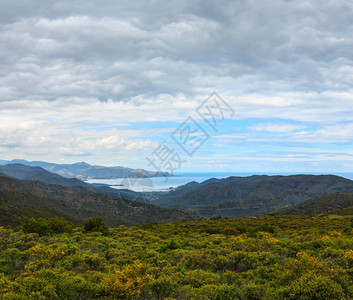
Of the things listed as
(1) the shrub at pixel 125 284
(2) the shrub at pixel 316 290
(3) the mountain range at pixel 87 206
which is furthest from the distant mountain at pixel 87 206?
(2) the shrub at pixel 316 290

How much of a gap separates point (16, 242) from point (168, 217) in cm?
8269

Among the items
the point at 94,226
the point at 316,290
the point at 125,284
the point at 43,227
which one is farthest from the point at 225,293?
the point at 94,226

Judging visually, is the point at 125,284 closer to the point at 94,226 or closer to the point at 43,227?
the point at 43,227

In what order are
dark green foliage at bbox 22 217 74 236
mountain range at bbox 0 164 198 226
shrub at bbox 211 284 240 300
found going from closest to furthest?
shrub at bbox 211 284 240 300
dark green foliage at bbox 22 217 74 236
mountain range at bbox 0 164 198 226

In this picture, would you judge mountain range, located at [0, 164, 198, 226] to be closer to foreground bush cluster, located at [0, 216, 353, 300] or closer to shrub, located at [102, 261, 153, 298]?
foreground bush cluster, located at [0, 216, 353, 300]

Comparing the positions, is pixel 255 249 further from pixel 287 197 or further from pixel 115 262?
pixel 287 197

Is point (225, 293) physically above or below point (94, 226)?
above

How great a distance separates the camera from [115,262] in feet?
37.7

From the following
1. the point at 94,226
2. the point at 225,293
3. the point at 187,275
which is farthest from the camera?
the point at 94,226

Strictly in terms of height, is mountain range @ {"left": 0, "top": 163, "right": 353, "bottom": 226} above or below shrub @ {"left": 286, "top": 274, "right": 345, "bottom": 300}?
below

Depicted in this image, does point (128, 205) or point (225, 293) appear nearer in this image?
point (225, 293)

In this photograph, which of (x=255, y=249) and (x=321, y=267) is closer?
(x=321, y=267)

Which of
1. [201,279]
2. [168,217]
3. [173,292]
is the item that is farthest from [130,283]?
[168,217]

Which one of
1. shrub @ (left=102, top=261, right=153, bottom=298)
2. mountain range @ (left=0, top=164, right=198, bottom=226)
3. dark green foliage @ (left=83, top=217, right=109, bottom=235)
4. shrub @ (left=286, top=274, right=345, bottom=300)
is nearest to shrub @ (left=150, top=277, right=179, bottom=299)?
shrub @ (left=102, top=261, right=153, bottom=298)
